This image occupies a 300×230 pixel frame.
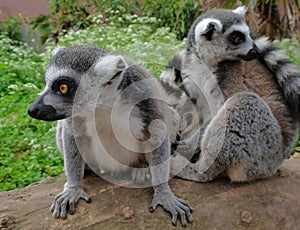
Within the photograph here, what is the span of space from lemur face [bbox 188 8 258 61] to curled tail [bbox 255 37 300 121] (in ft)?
0.97

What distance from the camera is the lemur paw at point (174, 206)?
3006mm

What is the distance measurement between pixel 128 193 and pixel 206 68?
171 cm

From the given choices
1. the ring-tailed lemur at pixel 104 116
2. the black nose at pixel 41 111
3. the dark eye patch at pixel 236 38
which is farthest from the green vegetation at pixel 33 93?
the black nose at pixel 41 111

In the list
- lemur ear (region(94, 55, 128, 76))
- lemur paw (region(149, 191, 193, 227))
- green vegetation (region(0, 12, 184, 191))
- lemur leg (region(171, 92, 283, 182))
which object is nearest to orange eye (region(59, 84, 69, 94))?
lemur ear (region(94, 55, 128, 76))

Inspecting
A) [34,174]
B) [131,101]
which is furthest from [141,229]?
[34,174]

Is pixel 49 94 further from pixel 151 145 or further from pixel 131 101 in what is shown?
pixel 151 145

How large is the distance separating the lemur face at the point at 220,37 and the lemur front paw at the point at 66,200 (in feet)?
6.61

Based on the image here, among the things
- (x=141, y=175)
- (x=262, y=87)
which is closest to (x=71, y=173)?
(x=141, y=175)

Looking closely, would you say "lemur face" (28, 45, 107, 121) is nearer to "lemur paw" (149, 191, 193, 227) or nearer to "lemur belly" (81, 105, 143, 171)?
"lemur belly" (81, 105, 143, 171)

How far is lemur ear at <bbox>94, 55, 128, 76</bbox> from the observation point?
2936 mm

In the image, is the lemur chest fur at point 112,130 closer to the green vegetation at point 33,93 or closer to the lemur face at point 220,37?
the lemur face at point 220,37

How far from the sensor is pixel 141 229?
9.65 ft

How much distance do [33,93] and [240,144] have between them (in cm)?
553

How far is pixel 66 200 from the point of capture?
3039 millimetres
